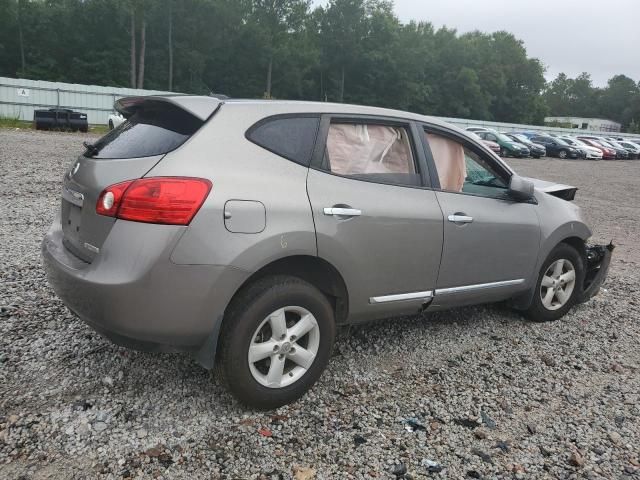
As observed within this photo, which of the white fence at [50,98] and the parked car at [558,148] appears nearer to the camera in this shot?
the white fence at [50,98]

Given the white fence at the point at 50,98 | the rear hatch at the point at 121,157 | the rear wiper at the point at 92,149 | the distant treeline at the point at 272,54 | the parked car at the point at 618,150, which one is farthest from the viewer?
the distant treeline at the point at 272,54

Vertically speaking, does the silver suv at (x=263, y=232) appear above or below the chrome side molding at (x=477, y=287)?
above

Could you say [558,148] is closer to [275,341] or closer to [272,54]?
[275,341]

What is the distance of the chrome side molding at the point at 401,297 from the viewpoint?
11.0 feet

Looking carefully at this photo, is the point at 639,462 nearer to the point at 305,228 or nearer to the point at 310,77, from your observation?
the point at 305,228

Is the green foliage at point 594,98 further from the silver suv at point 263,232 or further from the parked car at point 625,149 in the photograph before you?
the silver suv at point 263,232

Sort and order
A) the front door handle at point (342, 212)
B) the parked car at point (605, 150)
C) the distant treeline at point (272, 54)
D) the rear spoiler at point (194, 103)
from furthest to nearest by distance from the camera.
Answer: the distant treeline at point (272, 54) < the parked car at point (605, 150) < the front door handle at point (342, 212) < the rear spoiler at point (194, 103)

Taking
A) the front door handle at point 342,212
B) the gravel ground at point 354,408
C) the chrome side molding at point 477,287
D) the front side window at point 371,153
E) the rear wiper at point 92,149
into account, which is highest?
the front side window at point 371,153

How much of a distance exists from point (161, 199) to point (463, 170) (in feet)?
7.88

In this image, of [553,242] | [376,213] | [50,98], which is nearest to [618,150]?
[50,98]

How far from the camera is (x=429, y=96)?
261 ft

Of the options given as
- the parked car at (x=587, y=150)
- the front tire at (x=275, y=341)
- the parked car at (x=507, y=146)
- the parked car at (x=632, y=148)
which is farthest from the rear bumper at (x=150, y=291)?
the parked car at (x=632, y=148)

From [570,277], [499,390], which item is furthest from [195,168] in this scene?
[570,277]

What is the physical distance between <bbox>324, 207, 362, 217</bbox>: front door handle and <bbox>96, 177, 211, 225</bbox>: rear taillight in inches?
27.6
